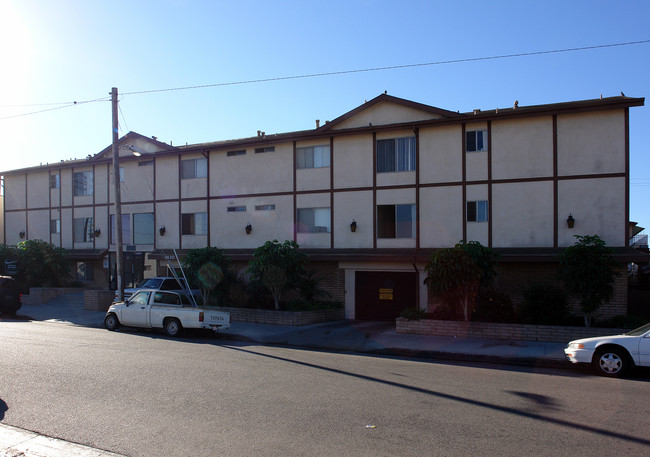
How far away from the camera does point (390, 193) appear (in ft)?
68.6

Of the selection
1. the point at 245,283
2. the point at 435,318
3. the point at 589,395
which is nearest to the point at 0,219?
the point at 245,283

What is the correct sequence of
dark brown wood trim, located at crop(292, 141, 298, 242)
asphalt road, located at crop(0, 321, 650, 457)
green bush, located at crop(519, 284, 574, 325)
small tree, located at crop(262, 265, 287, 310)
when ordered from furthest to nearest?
dark brown wood trim, located at crop(292, 141, 298, 242) → small tree, located at crop(262, 265, 287, 310) → green bush, located at crop(519, 284, 574, 325) → asphalt road, located at crop(0, 321, 650, 457)

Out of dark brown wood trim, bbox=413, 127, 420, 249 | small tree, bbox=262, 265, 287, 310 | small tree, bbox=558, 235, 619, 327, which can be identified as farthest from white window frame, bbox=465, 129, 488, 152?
small tree, bbox=262, 265, 287, 310

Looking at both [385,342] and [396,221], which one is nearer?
[385,342]

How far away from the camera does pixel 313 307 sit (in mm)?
19859

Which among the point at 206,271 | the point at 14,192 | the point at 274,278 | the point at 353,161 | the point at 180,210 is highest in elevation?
the point at 353,161

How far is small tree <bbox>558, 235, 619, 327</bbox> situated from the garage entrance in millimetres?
6773

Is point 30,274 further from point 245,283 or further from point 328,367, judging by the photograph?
point 328,367

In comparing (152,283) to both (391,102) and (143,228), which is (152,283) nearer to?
(143,228)

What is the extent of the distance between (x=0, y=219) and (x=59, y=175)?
11.3 metres

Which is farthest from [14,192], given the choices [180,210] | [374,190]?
[374,190]

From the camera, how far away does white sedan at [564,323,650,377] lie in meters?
10.1

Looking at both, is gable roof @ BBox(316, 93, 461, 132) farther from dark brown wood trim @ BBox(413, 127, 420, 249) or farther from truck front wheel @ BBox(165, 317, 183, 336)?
truck front wheel @ BBox(165, 317, 183, 336)

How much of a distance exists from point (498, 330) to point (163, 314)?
10126 millimetres
